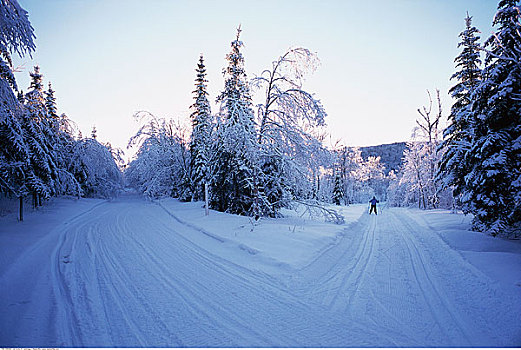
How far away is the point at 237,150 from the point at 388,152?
138520 mm

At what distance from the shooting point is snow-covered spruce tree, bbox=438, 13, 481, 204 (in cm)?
888

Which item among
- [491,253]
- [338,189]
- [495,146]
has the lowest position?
[491,253]

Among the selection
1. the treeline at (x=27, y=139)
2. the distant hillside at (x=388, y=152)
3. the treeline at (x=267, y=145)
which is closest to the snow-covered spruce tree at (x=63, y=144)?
the treeline at (x=27, y=139)

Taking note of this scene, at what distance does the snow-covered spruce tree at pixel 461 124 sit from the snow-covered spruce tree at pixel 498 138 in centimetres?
54

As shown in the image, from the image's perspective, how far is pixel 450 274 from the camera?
496cm

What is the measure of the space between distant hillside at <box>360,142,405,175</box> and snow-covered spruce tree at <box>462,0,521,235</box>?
123065 millimetres

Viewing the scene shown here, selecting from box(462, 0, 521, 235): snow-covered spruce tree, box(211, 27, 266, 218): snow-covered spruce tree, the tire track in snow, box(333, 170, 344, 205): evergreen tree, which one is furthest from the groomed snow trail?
box(333, 170, 344, 205): evergreen tree

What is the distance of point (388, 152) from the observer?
422ft

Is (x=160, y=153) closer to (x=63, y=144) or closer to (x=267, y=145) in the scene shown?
(x=63, y=144)

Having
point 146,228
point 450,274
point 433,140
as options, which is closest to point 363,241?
point 450,274

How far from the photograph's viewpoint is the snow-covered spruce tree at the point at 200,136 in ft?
67.8

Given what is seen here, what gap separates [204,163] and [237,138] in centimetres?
1078

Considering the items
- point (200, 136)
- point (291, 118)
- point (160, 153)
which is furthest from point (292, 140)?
point (160, 153)

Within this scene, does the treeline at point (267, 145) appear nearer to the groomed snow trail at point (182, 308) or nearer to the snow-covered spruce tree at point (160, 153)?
the groomed snow trail at point (182, 308)
